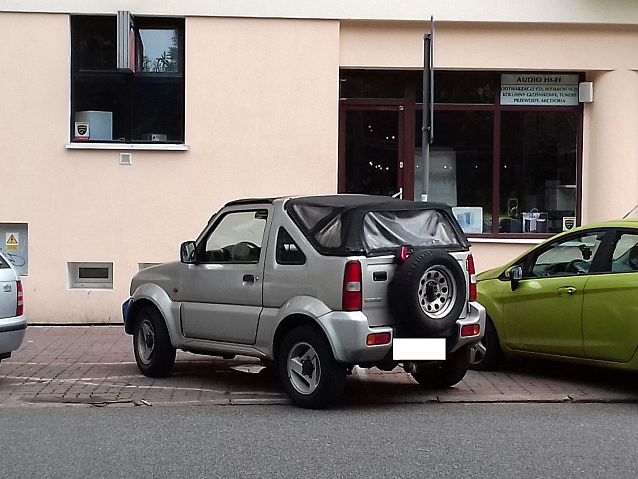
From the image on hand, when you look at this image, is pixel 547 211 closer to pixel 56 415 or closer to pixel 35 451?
pixel 56 415

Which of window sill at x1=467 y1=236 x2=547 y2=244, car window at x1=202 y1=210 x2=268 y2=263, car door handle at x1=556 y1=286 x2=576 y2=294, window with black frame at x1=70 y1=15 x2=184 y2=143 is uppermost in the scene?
window with black frame at x1=70 y1=15 x2=184 y2=143

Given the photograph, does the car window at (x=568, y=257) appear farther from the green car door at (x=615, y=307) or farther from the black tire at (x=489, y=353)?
the black tire at (x=489, y=353)

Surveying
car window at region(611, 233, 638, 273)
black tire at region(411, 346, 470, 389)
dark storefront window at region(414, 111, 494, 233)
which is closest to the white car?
black tire at region(411, 346, 470, 389)

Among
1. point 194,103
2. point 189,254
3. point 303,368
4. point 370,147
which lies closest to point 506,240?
point 370,147

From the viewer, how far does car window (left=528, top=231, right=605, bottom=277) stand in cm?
914

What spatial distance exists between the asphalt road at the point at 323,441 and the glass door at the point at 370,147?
6.42 m

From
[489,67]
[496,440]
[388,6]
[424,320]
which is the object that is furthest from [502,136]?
[496,440]

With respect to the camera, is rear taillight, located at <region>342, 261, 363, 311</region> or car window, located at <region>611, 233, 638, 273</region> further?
car window, located at <region>611, 233, 638, 273</region>

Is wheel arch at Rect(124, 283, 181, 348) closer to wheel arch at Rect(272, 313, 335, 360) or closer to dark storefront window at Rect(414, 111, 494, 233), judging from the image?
wheel arch at Rect(272, 313, 335, 360)

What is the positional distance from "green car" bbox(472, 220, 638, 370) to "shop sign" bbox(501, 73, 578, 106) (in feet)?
16.7

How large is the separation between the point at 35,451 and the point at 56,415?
141cm

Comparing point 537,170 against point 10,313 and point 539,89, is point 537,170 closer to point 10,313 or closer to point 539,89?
point 539,89

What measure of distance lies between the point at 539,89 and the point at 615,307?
6.64m

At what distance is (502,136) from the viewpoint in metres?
14.5
